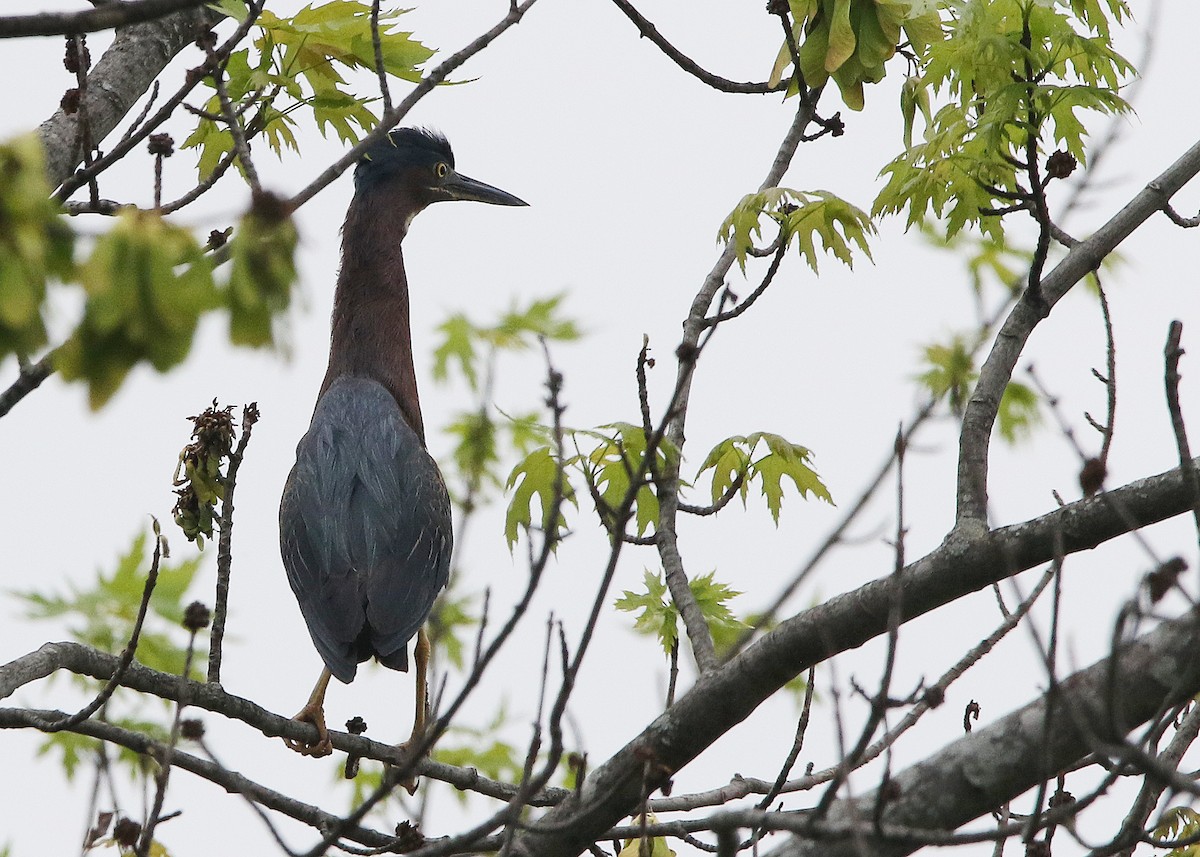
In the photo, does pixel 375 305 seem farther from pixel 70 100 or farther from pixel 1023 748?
pixel 1023 748

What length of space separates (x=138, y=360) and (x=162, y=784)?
39.0 inches

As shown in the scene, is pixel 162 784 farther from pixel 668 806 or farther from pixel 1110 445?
pixel 1110 445

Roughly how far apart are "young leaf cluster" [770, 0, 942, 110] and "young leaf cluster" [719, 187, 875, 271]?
0.31m

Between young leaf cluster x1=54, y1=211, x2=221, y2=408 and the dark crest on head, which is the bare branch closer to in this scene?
the dark crest on head

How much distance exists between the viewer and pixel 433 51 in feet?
10.2

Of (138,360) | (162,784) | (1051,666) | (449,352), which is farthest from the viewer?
(449,352)

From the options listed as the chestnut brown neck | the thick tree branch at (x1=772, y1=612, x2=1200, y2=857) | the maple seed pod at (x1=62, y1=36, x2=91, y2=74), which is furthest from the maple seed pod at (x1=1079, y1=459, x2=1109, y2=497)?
the chestnut brown neck

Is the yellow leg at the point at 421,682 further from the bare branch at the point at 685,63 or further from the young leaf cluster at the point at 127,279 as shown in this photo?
the young leaf cluster at the point at 127,279

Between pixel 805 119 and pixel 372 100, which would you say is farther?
pixel 805 119

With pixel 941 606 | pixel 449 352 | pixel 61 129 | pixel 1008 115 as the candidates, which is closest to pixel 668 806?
pixel 941 606

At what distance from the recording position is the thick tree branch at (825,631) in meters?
2.27

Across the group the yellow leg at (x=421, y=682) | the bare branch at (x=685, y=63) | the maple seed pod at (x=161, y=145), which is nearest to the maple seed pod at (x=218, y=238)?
the maple seed pod at (x=161, y=145)

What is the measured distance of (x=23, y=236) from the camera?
1228mm

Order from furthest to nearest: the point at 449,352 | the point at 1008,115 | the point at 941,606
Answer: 1. the point at 449,352
2. the point at 1008,115
3. the point at 941,606
